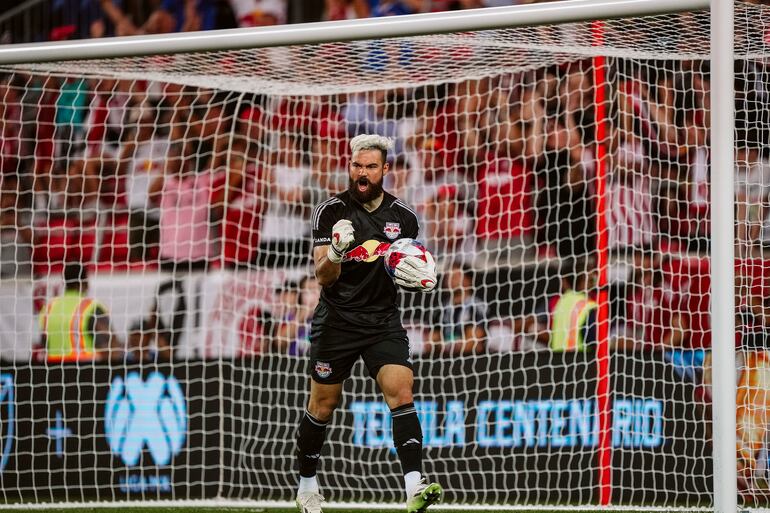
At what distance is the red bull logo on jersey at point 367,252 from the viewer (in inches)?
193

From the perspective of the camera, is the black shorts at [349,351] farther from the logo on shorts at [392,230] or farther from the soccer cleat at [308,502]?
the soccer cleat at [308,502]

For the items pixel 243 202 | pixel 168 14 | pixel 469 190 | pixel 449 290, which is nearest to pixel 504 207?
pixel 469 190

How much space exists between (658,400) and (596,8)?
8.56 feet

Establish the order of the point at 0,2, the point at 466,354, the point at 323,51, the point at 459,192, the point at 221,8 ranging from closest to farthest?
the point at 323,51 → the point at 466,354 → the point at 459,192 → the point at 221,8 → the point at 0,2

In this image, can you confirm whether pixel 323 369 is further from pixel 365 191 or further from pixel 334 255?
pixel 365 191

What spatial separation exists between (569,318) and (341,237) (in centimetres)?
296

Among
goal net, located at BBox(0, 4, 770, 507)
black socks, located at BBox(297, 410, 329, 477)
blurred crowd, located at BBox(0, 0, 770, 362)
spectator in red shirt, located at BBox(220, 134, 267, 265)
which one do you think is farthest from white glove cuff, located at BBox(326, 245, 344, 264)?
spectator in red shirt, located at BBox(220, 134, 267, 265)

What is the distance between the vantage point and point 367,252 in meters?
4.91

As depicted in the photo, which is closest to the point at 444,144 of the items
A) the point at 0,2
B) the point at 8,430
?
the point at 8,430

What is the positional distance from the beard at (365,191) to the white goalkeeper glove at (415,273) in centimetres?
44

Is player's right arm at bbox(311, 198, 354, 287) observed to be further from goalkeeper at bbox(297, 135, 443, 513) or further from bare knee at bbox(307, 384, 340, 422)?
bare knee at bbox(307, 384, 340, 422)

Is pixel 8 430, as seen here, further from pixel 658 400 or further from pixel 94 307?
pixel 658 400

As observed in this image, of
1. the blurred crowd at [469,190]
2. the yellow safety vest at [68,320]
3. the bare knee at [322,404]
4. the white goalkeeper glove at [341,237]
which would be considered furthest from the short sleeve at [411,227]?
the yellow safety vest at [68,320]

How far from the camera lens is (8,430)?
714cm
